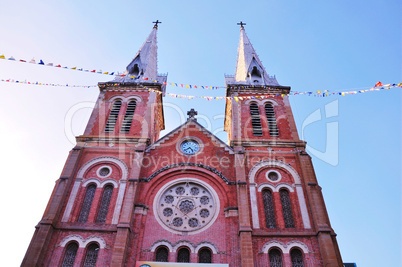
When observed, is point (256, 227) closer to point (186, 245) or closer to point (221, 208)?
point (221, 208)

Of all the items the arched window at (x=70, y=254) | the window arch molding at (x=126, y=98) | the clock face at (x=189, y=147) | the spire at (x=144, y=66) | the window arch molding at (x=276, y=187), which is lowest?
the arched window at (x=70, y=254)

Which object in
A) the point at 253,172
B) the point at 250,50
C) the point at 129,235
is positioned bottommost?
the point at 129,235

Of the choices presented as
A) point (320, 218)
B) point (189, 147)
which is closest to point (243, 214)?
point (320, 218)

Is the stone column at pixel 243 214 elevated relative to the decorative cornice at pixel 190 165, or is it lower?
lower

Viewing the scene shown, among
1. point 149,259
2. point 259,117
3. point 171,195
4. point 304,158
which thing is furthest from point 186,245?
point 259,117

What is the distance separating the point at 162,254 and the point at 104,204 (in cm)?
431

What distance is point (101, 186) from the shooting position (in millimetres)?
19641

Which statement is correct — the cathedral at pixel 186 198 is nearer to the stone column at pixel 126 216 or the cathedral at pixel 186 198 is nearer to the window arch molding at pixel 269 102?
the stone column at pixel 126 216

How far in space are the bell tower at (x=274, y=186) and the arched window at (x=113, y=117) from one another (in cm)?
817

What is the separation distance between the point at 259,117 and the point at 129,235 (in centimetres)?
1215

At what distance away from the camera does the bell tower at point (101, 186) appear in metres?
16.6

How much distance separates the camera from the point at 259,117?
24.5 m

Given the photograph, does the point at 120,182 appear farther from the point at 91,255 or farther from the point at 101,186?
the point at 91,255

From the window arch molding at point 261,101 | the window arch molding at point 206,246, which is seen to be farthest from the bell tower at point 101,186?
the window arch molding at point 261,101
